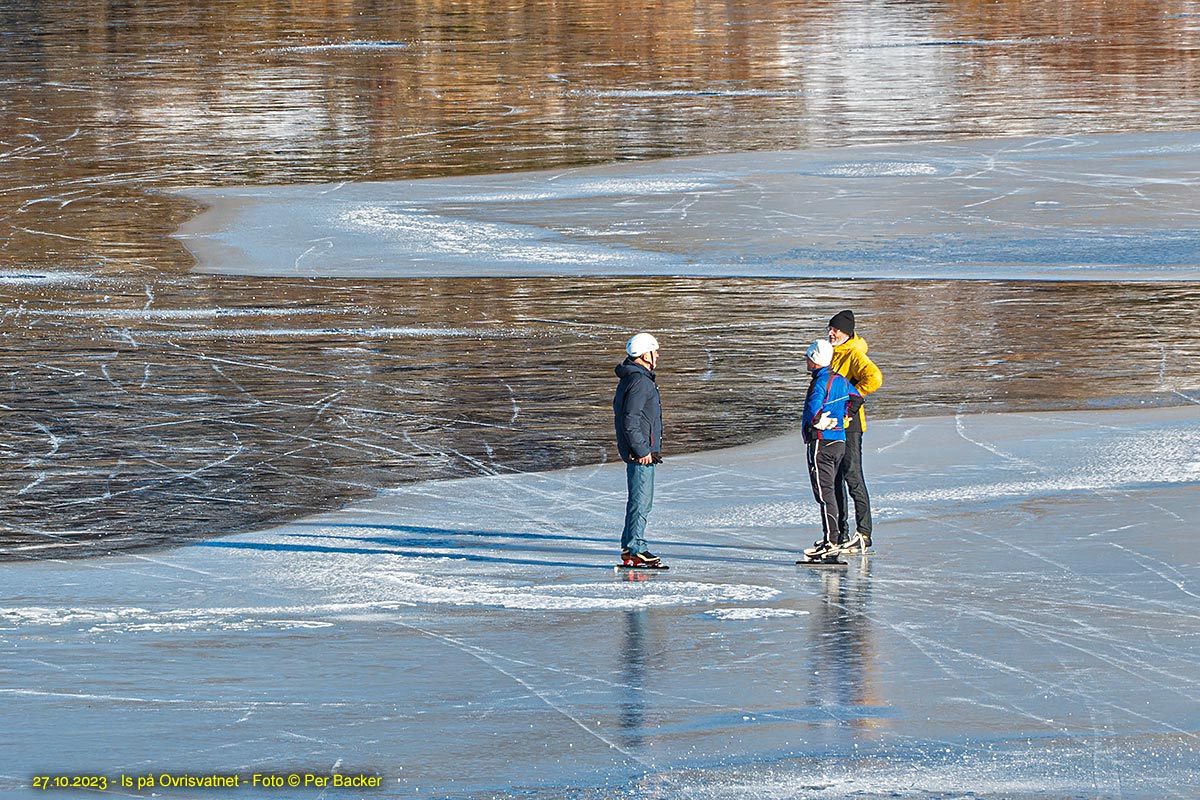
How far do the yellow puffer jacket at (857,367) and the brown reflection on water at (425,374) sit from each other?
2239 mm

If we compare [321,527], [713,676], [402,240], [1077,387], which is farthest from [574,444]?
[402,240]

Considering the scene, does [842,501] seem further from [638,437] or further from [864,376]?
[638,437]

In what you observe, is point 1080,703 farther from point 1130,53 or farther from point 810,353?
point 1130,53

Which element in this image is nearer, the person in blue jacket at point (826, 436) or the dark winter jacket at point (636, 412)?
the dark winter jacket at point (636, 412)

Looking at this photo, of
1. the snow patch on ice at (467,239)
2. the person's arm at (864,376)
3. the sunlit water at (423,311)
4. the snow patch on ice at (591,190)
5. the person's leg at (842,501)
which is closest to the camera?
the person's leg at (842,501)

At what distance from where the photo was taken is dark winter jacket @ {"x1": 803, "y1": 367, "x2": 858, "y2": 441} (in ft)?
30.6

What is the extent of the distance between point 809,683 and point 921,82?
25826 mm

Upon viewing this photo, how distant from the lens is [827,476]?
369 inches

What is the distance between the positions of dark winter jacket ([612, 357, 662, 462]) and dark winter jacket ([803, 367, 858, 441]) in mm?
685

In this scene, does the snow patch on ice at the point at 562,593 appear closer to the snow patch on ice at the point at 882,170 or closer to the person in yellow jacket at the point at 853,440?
the person in yellow jacket at the point at 853,440

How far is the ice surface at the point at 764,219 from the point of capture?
18.0 m

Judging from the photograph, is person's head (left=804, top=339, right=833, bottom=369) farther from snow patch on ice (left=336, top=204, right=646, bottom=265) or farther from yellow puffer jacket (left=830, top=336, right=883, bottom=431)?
snow patch on ice (left=336, top=204, right=646, bottom=265)

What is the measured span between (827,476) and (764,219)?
418 inches

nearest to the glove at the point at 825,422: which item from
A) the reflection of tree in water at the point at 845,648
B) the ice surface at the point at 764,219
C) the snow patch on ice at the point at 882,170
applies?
the reflection of tree in water at the point at 845,648
